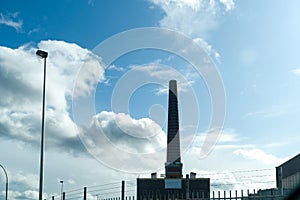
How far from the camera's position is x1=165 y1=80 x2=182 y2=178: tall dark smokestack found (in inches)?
3814

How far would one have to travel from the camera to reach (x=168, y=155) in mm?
96375

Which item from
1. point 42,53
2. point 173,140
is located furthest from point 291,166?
point 173,140

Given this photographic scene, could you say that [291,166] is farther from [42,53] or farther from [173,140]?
[173,140]

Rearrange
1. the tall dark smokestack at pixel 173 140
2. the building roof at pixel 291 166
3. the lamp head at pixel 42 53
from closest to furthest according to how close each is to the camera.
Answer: the lamp head at pixel 42 53 < the building roof at pixel 291 166 < the tall dark smokestack at pixel 173 140

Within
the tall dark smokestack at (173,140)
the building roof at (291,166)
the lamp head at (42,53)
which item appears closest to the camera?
the lamp head at (42,53)

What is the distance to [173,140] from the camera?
97188mm

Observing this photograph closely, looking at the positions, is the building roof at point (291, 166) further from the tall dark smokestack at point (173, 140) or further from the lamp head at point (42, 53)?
the tall dark smokestack at point (173, 140)

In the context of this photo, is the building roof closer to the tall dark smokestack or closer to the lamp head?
the lamp head

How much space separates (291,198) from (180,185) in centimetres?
8517

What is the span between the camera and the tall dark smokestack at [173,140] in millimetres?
→ 96875

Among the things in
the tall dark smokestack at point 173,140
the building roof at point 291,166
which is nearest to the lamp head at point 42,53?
the building roof at point 291,166

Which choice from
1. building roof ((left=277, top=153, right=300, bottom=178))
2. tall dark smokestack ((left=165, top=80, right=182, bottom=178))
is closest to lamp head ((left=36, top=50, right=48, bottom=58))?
building roof ((left=277, top=153, right=300, bottom=178))

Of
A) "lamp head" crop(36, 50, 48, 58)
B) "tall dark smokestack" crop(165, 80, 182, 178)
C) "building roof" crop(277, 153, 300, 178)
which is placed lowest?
"building roof" crop(277, 153, 300, 178)

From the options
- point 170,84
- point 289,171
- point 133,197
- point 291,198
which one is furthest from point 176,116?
point 291,198
